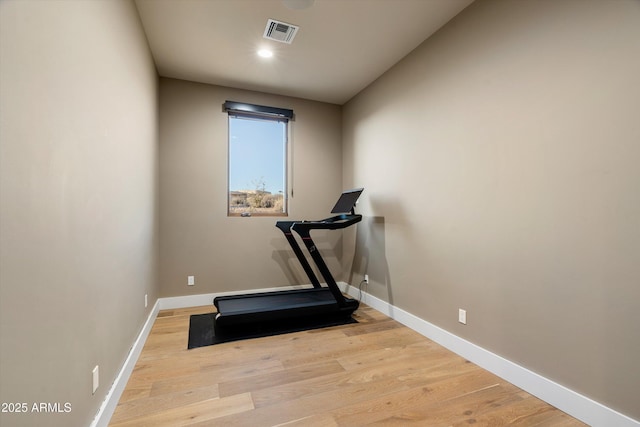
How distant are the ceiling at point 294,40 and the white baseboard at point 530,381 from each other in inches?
108

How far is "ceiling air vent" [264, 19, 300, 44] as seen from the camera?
255 centimetres

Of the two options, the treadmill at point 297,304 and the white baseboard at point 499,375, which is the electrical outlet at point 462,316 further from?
the treadmill at point 297,304

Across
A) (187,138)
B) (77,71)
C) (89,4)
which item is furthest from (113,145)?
(187,138)

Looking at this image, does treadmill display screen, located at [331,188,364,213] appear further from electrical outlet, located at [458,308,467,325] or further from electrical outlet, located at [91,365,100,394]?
electrical outlet, located at [91,365,100,394]

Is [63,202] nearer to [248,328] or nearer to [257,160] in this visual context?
[248,328]

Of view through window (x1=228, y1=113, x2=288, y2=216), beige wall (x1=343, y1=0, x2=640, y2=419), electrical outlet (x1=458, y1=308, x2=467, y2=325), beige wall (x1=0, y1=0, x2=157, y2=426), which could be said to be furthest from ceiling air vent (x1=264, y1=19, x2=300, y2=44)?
electrical outlet (x1=458, y1=308, x2=467, y2=325)

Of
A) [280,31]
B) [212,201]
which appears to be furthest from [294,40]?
[212,201]

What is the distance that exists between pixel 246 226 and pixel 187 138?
134 cm

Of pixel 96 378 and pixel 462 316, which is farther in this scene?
pixel 462 316

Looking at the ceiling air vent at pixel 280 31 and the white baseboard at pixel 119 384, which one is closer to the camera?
the white baseboard at pixel 119 384

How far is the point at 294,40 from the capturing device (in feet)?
9.17

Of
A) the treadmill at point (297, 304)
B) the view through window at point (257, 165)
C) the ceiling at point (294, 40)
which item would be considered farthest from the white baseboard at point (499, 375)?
the ceiling at point (294, 40)

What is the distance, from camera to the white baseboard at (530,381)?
1.56 meters

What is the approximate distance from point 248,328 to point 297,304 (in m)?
0.54
